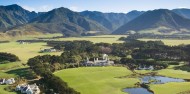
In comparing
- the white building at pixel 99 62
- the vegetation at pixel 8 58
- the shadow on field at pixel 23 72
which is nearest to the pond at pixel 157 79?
the white building at pixel 99 62

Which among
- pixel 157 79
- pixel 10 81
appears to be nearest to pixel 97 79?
pixel 157 79

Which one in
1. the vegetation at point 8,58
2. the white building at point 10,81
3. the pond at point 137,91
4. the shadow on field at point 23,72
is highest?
the vegetation at point 8,58

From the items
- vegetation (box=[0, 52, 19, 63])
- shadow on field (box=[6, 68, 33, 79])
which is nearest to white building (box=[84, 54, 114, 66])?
shadow on field (box=[6, 68, 33, 79])

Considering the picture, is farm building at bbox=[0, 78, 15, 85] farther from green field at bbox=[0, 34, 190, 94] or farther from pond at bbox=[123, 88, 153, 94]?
pond at bbox=[123, 88, 153, 94]

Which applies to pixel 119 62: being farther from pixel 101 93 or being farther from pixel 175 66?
pixel 101 93

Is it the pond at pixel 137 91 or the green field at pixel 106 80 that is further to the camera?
the green field at pixel 106 80

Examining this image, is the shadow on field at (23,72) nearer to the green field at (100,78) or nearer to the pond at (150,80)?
the green field at (100,78)

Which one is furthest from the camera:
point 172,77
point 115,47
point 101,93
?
point 115,47

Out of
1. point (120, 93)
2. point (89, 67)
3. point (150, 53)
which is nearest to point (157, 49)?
point (150, 53)
